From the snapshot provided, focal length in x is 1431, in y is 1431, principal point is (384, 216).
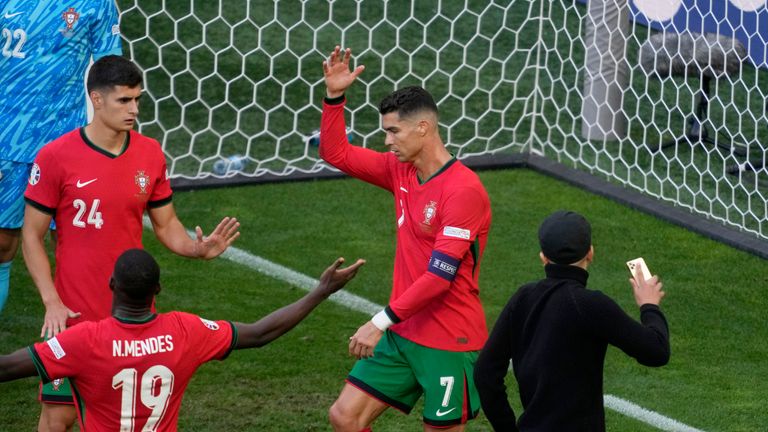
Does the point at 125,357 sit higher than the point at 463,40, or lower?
lower

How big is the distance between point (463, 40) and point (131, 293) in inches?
342

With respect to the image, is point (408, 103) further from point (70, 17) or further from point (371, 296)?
point (371, 296)

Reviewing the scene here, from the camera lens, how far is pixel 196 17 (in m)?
11.6

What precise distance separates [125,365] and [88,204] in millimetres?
1233

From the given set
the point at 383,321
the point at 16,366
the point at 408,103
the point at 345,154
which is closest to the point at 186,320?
the point at 16,366

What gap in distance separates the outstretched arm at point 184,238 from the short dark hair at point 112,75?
0.55 meters

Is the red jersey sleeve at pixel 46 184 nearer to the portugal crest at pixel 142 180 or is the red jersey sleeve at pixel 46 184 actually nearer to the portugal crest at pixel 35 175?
the portugal crest at pixel 35 175

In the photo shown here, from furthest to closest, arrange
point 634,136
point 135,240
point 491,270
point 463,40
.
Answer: point 463,40
point 634,136
point 491,270
point 135,240

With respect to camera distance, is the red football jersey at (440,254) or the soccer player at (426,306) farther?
the soccer player at (426,306)

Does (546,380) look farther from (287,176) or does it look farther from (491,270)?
(287,176)

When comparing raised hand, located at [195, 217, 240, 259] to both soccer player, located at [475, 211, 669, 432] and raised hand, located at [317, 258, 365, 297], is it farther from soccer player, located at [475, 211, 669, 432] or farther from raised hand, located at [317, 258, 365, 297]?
soccer player, located at [475, 211, 669, 432]

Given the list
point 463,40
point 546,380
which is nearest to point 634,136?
point 463,40

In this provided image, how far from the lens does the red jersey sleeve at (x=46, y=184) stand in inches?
222

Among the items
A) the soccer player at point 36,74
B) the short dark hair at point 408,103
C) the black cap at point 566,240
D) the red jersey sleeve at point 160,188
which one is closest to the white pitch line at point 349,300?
the short dark hair at point 408,103
